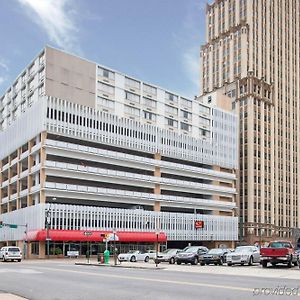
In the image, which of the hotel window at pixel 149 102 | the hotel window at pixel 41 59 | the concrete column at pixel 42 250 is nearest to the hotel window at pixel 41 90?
the hotel window at pixel 41 59

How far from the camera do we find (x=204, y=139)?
105 m

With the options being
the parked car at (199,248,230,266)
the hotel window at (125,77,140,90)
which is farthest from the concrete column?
the parked car at (199,248,230,266)

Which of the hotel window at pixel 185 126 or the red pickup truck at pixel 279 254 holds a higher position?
the hotel window at pixel 185 126

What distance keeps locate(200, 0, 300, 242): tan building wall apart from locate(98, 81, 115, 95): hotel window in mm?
41417

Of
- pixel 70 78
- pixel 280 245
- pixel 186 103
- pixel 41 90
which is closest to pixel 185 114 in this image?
pixel 186 103

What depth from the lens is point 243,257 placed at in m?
38.6

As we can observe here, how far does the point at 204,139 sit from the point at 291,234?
39817mm

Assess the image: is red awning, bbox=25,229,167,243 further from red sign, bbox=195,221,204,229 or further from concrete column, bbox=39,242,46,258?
red sign, bbox=195,221,204,229

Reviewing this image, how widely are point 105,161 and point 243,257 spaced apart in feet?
167

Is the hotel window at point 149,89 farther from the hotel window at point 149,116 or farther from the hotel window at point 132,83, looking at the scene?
the hotel window at point 149,116

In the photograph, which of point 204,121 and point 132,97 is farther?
point 204,121

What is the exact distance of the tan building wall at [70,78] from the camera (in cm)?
8125

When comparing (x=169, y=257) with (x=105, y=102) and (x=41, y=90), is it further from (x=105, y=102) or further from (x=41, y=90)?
(x=105, y=102)

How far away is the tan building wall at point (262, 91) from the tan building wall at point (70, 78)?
4658 centimetres
